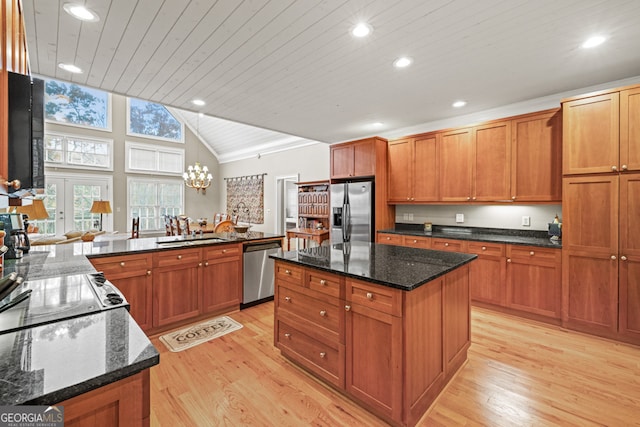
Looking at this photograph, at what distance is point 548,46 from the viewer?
235cm

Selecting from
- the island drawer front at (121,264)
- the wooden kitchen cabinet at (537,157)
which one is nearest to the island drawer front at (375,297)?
the island drawer front at (121,264)

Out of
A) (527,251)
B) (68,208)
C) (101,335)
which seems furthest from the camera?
(68,208)

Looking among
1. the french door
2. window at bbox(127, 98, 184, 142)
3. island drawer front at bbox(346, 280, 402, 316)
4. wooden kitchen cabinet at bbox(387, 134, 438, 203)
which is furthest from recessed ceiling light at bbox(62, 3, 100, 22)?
the french door

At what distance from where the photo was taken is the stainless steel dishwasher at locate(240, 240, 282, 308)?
3488mm

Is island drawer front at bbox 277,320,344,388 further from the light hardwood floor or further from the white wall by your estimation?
the white wall

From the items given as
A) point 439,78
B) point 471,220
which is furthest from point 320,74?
point 471,220

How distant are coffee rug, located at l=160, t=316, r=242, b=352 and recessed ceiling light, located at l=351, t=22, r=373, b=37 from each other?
3010 millimetres

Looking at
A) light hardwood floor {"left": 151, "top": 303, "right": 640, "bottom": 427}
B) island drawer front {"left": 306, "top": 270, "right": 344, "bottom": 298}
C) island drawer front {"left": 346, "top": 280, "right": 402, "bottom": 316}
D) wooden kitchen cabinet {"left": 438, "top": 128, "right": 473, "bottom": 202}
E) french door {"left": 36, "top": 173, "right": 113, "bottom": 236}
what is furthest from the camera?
french door {"left": 36, "top": 173, "right": 113, "bottom": 236}

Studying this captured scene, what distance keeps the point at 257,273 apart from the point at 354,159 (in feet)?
8.60

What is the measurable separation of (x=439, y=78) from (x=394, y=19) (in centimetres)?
118

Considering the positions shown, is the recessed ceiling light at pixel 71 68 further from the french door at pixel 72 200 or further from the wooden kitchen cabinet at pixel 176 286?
the french door at pixel 72 200

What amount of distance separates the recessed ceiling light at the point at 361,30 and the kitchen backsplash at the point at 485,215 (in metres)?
3.06

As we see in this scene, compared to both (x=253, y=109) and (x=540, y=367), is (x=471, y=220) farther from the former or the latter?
(x=253, y=109)

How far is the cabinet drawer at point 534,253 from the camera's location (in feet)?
9.84
